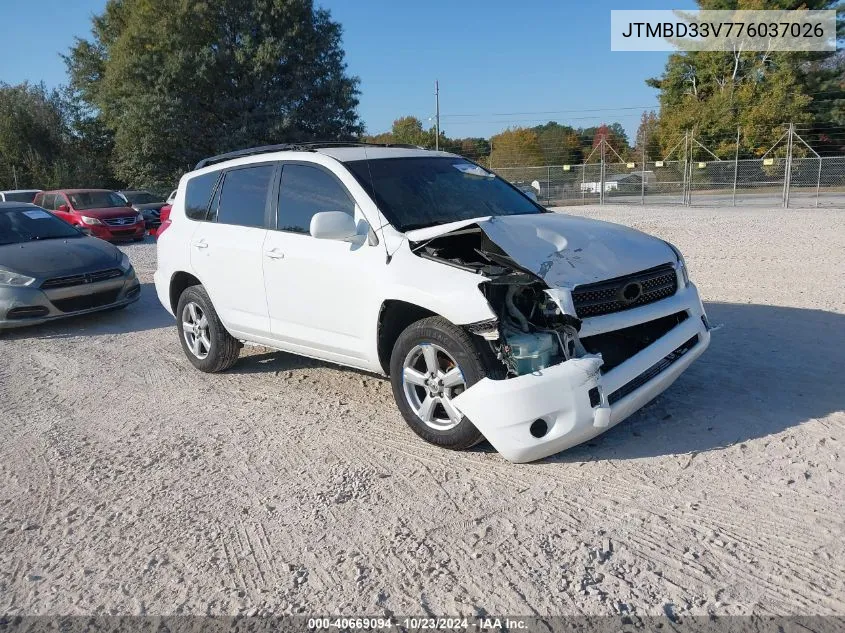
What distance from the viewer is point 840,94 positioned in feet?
130

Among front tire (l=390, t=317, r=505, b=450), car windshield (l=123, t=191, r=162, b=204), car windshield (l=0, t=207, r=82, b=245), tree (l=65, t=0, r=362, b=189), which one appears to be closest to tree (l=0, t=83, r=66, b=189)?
tree (l=65, t=0, r=362, b=189)

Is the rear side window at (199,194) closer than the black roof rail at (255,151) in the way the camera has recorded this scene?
No

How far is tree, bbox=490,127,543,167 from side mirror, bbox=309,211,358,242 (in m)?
32.0

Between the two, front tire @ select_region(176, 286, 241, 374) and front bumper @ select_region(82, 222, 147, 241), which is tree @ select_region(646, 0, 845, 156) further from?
front tire @ select_region(176, 286, 241, 374)

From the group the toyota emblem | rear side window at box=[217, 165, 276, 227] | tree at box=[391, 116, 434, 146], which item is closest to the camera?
the toyota emblem

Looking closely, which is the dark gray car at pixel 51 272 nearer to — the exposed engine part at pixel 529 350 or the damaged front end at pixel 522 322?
the damaged front end at pixel 522 322

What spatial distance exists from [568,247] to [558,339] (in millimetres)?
668

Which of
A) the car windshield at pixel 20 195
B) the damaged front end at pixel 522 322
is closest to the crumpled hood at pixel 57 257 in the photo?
the damaged front end at pixel 522 322

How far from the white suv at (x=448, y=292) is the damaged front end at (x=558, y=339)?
0.01 metres

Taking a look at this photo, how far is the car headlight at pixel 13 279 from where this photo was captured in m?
7.60

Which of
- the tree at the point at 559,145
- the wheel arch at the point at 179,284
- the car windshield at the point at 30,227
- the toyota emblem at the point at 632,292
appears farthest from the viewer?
the tree at the point at 559,145

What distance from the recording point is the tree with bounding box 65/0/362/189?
1270 inches

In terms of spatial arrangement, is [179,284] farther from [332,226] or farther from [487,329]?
[487,329]

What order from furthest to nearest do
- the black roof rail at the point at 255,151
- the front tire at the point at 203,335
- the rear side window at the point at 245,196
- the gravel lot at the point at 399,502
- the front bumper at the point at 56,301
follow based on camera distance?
1. the front bumper at the point at 56,301
2. the front tire at the point at 203,335
3. the black roof rail at the point at 255,151
4. the rear side window at the point at 245,196
5. the gravel lot at the point at 399,502
